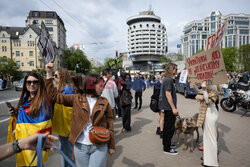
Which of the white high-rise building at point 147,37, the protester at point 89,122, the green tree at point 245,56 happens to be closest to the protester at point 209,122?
the protester at point 89,122

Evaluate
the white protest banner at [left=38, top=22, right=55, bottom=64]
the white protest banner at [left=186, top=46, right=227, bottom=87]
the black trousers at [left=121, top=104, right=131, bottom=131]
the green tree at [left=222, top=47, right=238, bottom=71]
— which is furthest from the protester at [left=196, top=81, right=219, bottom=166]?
the green tree at [left=222, top=47, right=238, bottom=71]

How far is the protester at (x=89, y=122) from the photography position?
2012mm

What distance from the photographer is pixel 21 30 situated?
6306cm

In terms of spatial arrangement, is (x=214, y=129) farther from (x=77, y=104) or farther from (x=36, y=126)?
(x=36, y=126)

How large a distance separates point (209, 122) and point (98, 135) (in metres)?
2.49

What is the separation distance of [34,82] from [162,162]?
2.94 metres

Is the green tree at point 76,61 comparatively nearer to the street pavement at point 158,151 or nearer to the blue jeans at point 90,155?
the street pavement at point 158,151

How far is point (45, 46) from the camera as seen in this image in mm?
3445

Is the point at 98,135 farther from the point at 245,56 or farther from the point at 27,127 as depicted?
the point at 245,56

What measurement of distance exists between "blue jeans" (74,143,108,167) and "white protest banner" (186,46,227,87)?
2.92 m

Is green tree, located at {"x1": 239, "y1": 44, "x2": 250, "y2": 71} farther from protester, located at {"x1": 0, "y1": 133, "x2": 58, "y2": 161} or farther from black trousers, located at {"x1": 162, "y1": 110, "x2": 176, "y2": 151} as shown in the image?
protester, located at {"x1": 0, "y1": 133, "x2": 58, "y2": 161}

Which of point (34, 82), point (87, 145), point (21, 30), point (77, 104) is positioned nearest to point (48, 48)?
point (34, 82)

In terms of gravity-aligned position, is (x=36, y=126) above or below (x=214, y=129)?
above

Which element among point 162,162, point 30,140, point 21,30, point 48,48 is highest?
point 21,30
